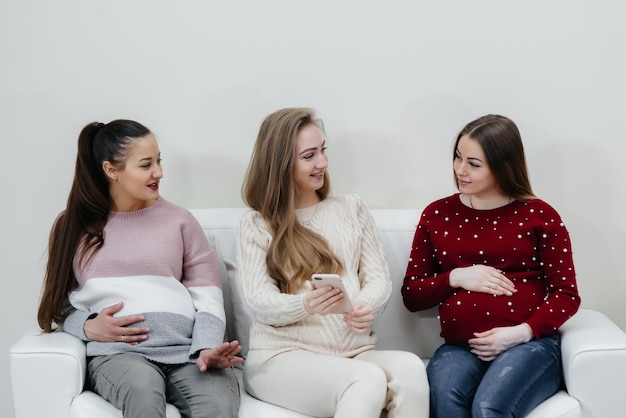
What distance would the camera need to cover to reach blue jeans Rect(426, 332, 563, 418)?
2.13 m

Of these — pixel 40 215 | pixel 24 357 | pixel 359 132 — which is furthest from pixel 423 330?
pixel 40 215

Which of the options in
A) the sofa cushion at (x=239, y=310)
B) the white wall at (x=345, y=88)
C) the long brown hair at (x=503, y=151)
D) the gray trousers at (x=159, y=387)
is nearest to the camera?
the gray trousers at (x=159, y=387)

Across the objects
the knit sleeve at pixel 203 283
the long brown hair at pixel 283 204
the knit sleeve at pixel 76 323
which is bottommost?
the knit sleeve at pixel 76 323

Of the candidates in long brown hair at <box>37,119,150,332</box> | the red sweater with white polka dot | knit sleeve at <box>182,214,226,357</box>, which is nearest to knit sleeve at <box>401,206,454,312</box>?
the red sweater with white polka dot

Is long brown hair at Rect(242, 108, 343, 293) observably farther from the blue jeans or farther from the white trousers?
the blue jeans

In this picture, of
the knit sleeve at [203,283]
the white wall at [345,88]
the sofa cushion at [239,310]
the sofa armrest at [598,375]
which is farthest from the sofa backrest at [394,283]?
the sofa armrest at [598,375]

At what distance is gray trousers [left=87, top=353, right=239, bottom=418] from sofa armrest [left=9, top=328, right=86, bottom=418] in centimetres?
8

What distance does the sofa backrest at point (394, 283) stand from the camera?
2.62 metres

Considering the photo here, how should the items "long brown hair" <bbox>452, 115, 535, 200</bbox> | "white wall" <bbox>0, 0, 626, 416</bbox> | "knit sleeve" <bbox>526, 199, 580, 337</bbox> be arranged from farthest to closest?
"white wall" <bbox>0, 0, 626, 416</bbox> < "long brown hair" <bbox>452, 115, 535, 200</bbox> < "knit sleeve" <bbox>526, 199, 580, 337</bbox>

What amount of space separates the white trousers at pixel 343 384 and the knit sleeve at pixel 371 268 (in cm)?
17

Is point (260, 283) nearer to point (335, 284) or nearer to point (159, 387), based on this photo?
point (335, 284)

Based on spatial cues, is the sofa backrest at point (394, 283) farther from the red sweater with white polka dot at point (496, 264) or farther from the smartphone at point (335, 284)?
the smartphone at point (335, 284)

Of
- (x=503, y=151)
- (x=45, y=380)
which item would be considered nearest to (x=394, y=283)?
(x=503, y=151)

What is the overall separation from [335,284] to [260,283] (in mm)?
311
